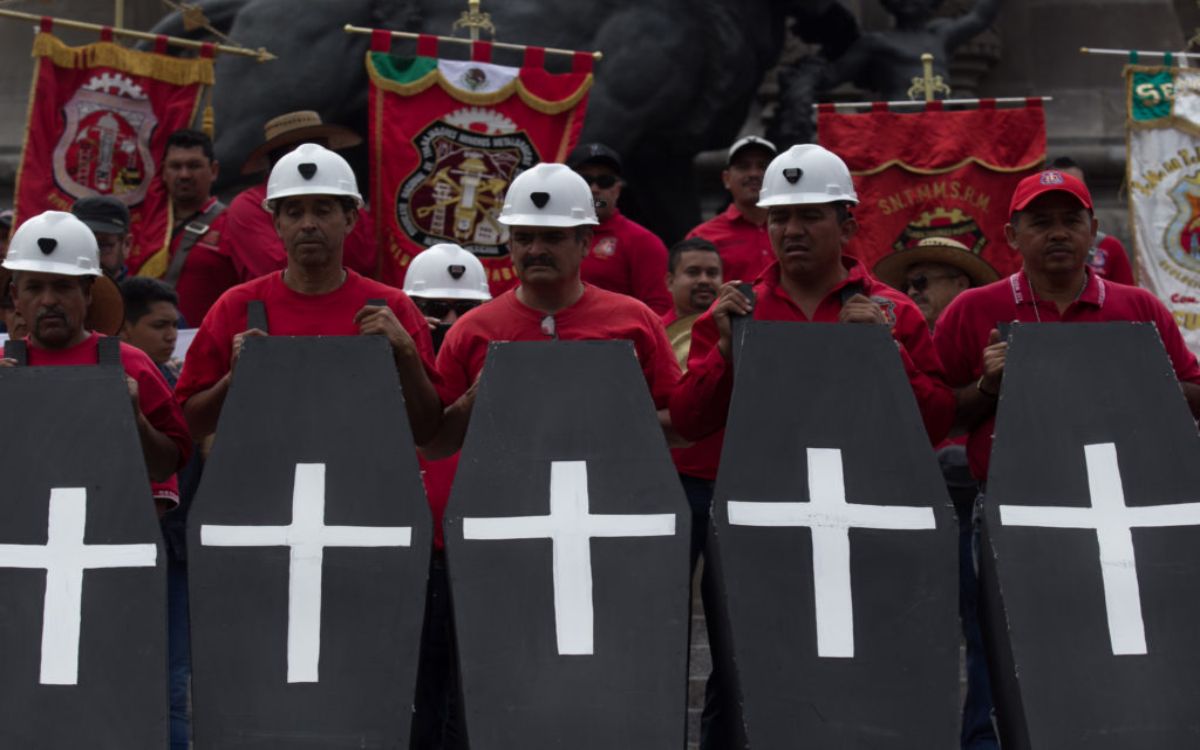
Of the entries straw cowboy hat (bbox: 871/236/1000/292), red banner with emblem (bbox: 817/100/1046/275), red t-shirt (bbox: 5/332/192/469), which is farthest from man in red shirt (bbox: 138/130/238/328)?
red banner with emblem (bbox: 817/100/1046/275)

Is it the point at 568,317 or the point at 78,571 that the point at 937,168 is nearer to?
the point at 568,317

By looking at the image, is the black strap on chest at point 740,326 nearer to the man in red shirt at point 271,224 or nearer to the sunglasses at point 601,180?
the man in red shirt at point 271,224

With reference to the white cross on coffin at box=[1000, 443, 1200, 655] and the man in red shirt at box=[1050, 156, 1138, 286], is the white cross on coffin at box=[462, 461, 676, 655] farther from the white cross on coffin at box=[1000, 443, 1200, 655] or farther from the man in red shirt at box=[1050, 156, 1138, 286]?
the man in red shirt at box=[1050, 156, 1138, 286]

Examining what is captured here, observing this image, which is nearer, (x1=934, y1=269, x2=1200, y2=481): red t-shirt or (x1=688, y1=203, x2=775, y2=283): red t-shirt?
(x1=934, y1=269, x2=1200, y2=481): red t-shirt

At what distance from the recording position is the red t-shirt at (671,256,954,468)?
23.5 feet

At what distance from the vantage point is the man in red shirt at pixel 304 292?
743 cm

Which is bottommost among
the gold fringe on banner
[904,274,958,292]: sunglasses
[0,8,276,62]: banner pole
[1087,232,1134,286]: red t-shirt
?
[904,274,958,292]: sunglasses

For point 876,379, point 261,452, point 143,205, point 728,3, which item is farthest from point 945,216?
point 261,452

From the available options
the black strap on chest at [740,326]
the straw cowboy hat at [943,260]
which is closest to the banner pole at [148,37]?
the straw cowboy hat at [943,260]

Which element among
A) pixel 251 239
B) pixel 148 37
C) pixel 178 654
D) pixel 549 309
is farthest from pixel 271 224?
pixel 549 309

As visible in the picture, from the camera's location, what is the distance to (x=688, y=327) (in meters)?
9.29

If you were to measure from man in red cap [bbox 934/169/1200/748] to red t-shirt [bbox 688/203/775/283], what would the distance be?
2830mm

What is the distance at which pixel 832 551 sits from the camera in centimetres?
668

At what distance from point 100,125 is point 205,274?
48.4 inches
